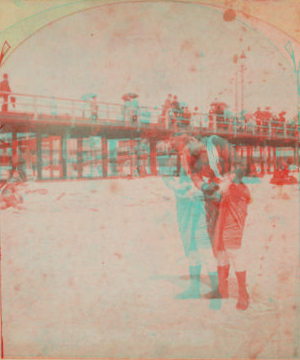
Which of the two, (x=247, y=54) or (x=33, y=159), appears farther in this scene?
(x=33, y=159)

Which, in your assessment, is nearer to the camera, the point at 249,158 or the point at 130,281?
the point at 130,281

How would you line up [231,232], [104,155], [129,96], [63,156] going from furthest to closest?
1. [63,156]
2. [104,155]
3. [129,96]
4. [231,232]

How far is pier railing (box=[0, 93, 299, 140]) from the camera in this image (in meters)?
1.46

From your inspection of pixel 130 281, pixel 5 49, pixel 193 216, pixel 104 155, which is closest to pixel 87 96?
pixel 104 155

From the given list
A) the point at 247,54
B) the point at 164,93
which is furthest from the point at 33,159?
the point at 247,54

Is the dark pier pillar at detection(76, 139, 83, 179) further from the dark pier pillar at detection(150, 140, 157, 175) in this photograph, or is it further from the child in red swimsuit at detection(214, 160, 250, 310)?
the child in red swimsuit at detection(214, 160, 250, 310)

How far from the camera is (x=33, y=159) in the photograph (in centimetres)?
161

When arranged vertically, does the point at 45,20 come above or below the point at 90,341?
above

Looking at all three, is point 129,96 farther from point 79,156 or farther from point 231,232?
point 231,232

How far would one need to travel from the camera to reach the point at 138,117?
5.04 ft

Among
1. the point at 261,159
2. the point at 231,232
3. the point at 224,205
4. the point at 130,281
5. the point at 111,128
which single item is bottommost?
the point at 130,281

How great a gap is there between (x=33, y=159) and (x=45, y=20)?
0.79 metres

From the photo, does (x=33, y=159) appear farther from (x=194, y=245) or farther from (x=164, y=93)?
(x=194, y=245)

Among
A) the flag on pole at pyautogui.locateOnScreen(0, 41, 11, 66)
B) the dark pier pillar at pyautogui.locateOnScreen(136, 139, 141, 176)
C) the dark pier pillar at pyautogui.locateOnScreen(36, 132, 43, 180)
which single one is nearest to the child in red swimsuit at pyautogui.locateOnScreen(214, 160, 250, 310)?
the dark pier pillar at pyautogui.locateOnScreen(136, 139, 141, 176)
